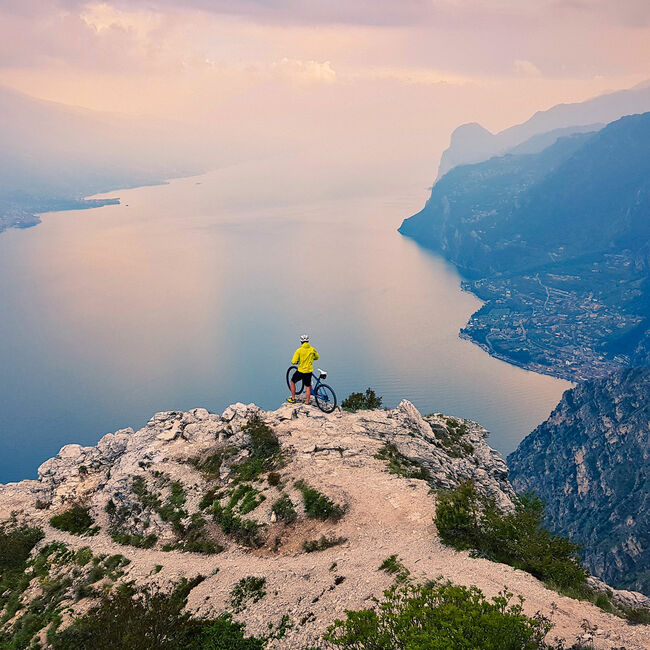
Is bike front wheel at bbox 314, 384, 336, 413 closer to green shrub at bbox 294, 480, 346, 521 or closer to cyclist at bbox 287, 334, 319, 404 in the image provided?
cyclist at bbox 287, 334, 319, 404

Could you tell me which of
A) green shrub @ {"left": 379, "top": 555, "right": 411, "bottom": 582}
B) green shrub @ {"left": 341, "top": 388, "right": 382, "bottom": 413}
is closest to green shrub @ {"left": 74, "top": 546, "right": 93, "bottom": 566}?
green shrub @ {"left": 379, "top": 555, "right": 411, "bottom": 582}

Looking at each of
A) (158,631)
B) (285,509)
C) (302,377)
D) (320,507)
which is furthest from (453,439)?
(158,631)

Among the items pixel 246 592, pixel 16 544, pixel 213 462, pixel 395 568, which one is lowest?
pixel 16 544

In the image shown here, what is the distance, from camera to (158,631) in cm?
1221

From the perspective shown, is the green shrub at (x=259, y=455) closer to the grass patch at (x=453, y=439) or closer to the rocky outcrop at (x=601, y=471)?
the grass patch at (x=453, y=439)

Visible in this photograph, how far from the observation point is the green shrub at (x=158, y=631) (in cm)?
1186

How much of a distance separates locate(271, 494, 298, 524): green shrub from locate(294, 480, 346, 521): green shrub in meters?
0.61

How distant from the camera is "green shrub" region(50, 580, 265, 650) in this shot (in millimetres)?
11859

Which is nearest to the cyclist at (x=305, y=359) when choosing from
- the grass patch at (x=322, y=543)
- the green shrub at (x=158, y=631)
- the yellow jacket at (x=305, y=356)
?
the yellow jacket at (x=305, y=356)

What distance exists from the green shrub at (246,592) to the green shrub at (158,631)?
0.81 m

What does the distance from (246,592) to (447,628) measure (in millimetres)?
8789

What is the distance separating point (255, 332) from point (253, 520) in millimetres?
146164

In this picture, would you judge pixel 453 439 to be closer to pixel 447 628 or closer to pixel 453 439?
pixel 453 439

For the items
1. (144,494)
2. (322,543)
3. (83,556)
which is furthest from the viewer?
(144,494)
